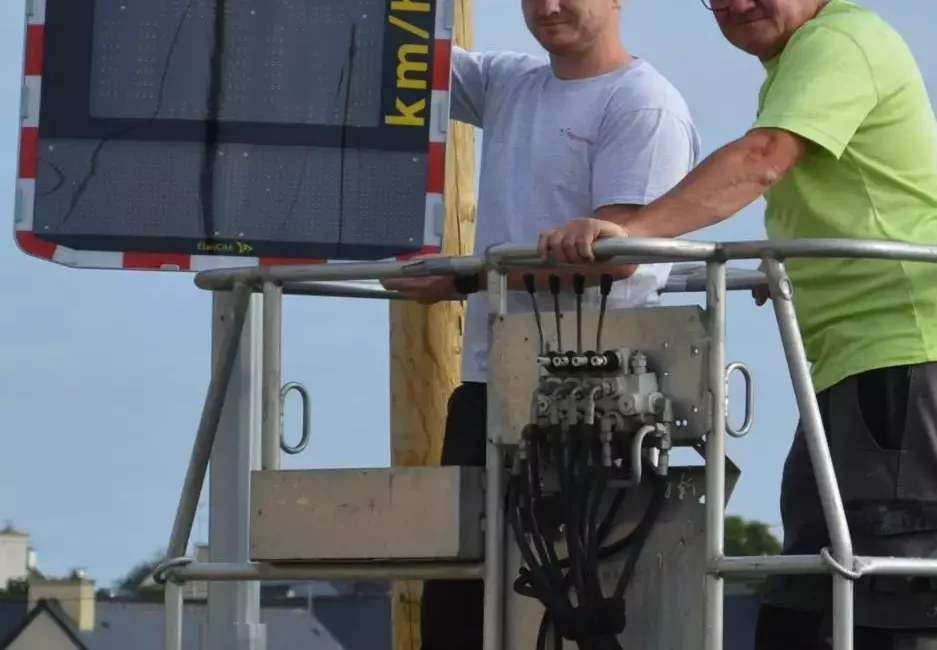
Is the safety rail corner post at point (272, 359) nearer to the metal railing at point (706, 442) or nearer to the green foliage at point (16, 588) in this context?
the metal railing at point (706, 442)

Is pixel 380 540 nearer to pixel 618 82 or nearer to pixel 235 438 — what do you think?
pixel 235 438

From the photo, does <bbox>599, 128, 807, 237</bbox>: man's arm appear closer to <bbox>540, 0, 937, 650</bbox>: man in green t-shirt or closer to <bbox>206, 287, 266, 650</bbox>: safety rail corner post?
<bbox>540, 0, 937, 650</bbox>: man in green t-shirt

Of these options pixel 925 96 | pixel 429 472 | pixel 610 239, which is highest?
pixel 925 96

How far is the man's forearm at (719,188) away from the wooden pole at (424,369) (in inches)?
78.4

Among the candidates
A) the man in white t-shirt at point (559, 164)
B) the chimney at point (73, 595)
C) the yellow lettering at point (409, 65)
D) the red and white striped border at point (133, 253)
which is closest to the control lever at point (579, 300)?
the man in white t-shirt at point (559, 164)

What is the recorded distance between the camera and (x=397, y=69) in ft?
20.8

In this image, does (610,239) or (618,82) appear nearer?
(610,239)

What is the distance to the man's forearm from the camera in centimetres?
493

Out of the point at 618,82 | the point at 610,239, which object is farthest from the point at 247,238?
the point at 610,239

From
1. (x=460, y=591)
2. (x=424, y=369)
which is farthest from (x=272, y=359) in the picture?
(x=424, y=369)

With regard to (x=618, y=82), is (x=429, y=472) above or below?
below

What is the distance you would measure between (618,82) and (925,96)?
786mm

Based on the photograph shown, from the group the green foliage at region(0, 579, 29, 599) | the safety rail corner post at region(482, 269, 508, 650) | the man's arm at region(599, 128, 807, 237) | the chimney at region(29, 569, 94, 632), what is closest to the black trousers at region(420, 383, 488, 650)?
the safety rail corner post at region(482, 269, 508, 650)

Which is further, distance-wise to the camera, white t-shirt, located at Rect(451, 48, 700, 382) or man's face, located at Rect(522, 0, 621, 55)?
man's face, located at Rect(522, 0, 621, 55)
